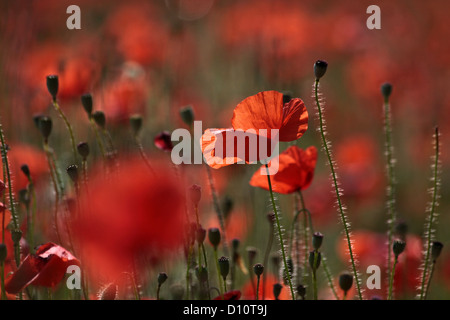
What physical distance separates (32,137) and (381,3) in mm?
2069

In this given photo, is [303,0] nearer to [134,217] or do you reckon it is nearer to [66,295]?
[66,295]

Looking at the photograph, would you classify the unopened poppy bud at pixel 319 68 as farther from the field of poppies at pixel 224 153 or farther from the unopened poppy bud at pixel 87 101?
the unopened poppy bud at pixel 87 101

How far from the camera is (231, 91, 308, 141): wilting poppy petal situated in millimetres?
962

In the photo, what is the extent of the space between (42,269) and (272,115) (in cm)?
Result: 41

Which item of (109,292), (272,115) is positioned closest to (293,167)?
(272,115)

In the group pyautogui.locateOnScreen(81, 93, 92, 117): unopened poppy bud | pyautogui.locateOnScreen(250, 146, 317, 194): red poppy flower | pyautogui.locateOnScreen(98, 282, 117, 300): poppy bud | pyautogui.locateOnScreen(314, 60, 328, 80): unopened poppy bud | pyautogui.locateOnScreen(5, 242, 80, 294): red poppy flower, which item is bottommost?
pyautogui.locateOnScreen(98, 282, 117, 300): poppy bud

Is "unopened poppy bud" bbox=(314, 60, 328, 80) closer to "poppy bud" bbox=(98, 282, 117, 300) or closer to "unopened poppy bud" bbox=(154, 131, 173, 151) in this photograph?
"unopened poppy bud" bbox=(154, 131, 173, 151)

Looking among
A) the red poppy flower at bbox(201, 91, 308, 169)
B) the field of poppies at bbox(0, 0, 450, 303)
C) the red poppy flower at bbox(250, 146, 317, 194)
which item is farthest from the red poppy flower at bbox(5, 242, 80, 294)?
the red poppy flower at bbox(250, 146, 317, 194)

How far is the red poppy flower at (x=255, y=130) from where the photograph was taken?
960 mm

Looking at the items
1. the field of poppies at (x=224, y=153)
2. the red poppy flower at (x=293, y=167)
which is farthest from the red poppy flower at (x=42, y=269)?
the red poppy flower at (x=293, y=167)

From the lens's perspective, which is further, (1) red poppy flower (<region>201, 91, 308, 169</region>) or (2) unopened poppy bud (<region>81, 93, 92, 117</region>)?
(2) unopened poppy bud (<region>81, 93, 92, 117</region>)

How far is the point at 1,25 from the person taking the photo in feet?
7.37

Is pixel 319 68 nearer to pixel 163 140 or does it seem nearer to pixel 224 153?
pixel 224 153

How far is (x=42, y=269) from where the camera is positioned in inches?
36.9
